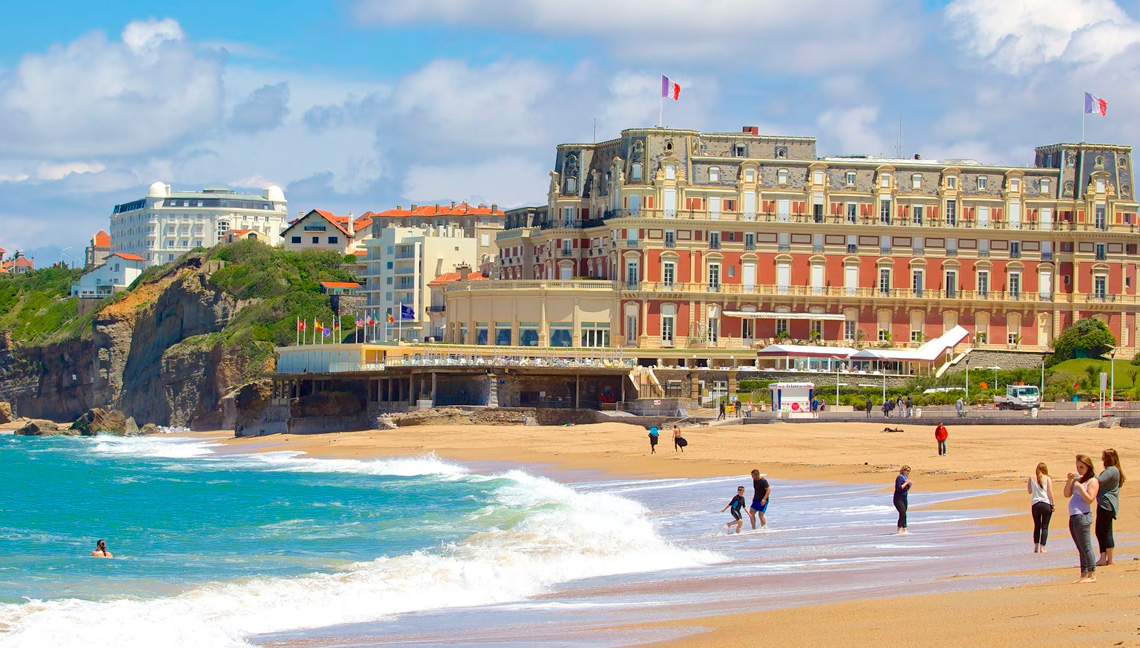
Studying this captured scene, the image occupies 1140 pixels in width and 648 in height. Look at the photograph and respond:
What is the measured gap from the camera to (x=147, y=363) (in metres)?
128

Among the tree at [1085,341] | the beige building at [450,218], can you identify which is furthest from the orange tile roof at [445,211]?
the tree at [1085,341]

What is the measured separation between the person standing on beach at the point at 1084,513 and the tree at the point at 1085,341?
238 ft

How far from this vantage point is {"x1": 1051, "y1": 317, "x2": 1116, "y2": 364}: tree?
89.4 meters

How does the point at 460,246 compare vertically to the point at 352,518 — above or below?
above

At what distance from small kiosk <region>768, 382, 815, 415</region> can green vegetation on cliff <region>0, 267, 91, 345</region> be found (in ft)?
277

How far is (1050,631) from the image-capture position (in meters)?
15.8

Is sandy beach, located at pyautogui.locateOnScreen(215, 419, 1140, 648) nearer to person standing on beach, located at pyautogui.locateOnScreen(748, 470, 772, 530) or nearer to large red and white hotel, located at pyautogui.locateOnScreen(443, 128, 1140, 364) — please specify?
person standing on beach, located at pyautogui.locateOnScreen(748, 470, 772, 530)

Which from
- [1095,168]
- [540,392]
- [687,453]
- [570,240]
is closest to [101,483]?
[687,453]

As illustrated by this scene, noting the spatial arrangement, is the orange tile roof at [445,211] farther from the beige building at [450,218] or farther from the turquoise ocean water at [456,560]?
the turquoise ocean water at [456,560]

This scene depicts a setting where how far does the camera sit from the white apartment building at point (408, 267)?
12175 centimetres

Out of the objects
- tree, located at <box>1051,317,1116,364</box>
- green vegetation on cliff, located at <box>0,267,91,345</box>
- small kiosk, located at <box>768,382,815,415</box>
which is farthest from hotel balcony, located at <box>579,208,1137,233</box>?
green vegetation on cliff, located at <box>0,267,91,345</box>

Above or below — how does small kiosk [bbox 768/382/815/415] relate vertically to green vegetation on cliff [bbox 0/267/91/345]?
below

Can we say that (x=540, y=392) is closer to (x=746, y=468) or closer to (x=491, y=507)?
(x=746, y=468)

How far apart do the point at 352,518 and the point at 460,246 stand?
284 ft
